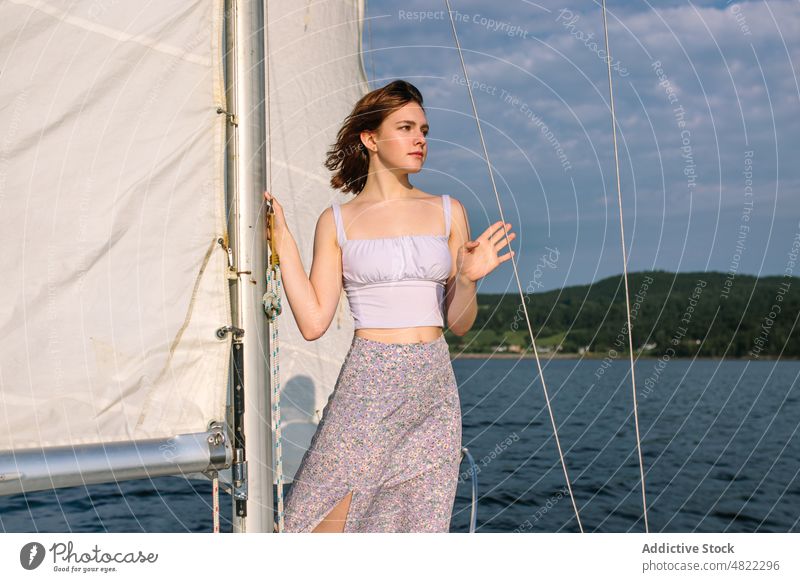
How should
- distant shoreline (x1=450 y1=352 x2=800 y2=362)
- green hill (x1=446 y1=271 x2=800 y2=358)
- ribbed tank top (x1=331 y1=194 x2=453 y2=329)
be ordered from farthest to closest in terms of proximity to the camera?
distant shoreline (x1=450 y1=352 x2=800 y2=362) < green hill (x1=446 y1=271 x2=800 y2=358) < ribbed tank top (x1=331 y1=194 x2=453 y2=329)

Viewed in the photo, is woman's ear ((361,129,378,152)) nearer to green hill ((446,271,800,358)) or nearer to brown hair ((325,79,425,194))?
brown hair ((325,79,425,194))

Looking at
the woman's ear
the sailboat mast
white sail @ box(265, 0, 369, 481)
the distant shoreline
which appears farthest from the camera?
the distant shoreline

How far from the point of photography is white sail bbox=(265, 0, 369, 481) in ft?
13.5

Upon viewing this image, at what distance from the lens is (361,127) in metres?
3.31

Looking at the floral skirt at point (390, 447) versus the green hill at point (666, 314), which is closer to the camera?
the floral skirt at point (390, 447)

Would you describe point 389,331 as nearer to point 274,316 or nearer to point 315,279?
point 315,279

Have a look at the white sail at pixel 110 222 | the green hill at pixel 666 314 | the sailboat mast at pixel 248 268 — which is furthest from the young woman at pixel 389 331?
the green hill at pixel 666 314

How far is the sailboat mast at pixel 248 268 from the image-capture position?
290 cm

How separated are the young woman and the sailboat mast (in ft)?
0.46

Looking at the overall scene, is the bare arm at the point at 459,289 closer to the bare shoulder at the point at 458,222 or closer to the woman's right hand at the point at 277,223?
the bare shoulder at the point at 458,222

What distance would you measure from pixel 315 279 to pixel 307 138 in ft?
4.17

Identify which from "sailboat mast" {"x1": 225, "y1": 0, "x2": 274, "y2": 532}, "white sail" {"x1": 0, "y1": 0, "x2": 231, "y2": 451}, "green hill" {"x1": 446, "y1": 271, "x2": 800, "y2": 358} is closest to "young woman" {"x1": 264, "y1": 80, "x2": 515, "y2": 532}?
"sailboat mast" {"x1": 225, "y1": 0, "x2": 274, "y2": 532}

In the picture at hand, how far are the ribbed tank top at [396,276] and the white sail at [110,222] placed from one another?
1.69 feet

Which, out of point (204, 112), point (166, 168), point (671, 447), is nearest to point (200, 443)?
point (166, 168)
